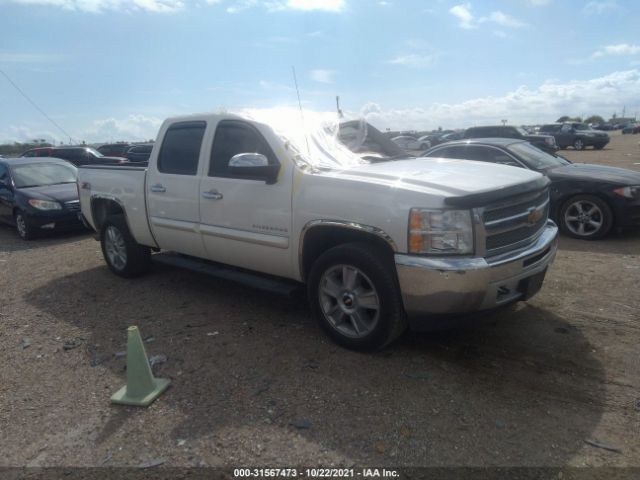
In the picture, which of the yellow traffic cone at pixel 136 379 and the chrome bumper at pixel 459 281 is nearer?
the chrome bumper at pixel 459 281

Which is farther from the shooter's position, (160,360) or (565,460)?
(160,360)

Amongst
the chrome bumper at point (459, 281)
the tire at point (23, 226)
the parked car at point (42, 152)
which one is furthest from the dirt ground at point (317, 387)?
the parked car at point (42, 152)

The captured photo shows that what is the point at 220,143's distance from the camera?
463 centimetres

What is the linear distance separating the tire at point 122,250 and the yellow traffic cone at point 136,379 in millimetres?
2843

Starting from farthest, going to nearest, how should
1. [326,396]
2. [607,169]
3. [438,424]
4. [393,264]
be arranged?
[607,169] < [393,264] < [326,396] < [438,424]

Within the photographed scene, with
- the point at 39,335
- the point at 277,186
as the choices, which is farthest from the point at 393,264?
the point at 39,335

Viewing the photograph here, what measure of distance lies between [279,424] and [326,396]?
41 cm

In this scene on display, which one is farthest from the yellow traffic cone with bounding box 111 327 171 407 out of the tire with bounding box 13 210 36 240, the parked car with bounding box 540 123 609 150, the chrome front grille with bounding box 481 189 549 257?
the parked car with bounding box 540 123 609 150

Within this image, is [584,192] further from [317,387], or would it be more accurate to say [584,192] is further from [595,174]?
[317,387]

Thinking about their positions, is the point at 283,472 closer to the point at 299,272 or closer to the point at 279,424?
the point at 279,424

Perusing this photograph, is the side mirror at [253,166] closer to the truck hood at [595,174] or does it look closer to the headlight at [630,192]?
the truck hood at [595,174]

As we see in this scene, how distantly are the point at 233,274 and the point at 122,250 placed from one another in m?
2.25

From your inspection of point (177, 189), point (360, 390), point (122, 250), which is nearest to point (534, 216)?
point (360, 390)

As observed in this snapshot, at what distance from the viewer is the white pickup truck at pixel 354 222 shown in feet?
10.5
